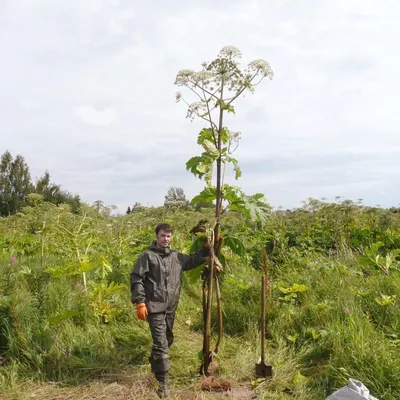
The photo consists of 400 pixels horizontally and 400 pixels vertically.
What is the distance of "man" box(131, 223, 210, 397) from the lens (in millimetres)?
3941

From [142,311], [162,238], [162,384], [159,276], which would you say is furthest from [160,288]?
[162,384]

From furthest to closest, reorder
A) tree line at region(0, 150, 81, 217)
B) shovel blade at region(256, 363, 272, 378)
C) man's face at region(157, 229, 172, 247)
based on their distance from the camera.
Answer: tree line at region(0, 150, 81, 217)
man's face at region(157, 229, 172, 247)
shovel blade at region(256, 363, 272, 378)

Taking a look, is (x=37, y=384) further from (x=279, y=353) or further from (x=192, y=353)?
(x=279, y=353)

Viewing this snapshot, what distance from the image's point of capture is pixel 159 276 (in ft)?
13.5

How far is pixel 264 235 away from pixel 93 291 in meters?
3.79

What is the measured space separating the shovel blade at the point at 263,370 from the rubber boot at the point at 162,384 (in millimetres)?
832

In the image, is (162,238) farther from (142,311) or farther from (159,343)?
A: (159,343)

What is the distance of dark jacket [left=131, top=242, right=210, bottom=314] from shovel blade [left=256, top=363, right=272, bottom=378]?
957 mm

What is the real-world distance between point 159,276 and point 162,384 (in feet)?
3.08

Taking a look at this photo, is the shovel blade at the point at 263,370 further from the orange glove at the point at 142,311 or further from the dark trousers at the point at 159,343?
the orange glove at the point at 142,311

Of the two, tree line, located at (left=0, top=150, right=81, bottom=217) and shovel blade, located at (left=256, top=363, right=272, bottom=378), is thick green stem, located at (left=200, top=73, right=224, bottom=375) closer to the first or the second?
shovel blade, located at (left=256, top=363, right=272, bottom=378)

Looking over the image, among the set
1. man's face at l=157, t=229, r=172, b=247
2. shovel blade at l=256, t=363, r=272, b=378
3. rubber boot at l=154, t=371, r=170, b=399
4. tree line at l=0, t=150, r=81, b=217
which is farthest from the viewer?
tree line at l=0, t=150, r=81, b=217

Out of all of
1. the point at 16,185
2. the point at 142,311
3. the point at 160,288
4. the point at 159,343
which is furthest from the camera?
the point at 16,185

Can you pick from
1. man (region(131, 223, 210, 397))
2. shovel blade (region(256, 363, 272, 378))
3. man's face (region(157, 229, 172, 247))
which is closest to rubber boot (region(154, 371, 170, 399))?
man (region(131, 223, 210, 397))
